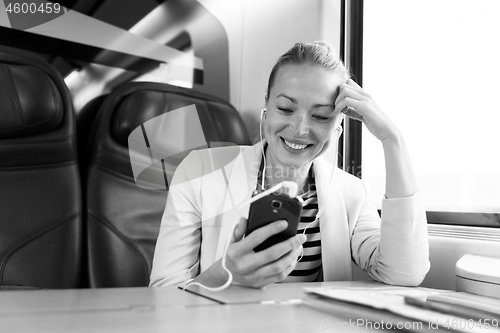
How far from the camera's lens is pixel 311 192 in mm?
1217

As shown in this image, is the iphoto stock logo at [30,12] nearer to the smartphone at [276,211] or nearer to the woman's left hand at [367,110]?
the woman's left hand at [367,110]

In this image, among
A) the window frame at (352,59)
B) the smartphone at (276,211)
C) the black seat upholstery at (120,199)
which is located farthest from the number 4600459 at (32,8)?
the smartphone at (276,211)

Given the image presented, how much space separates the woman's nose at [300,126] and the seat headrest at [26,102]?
2.17 ft

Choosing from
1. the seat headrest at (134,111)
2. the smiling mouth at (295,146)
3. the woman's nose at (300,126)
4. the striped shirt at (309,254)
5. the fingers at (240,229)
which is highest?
the seat headrest at (134,111)

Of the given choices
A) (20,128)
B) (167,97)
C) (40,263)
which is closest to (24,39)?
(20,128)

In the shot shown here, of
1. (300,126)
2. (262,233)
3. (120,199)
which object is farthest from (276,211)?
(120,199)

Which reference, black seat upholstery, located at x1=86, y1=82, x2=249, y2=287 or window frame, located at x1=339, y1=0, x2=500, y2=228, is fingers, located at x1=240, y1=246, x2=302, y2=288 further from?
window frame, located at x1=339, y1=0, x2=500, y2=228

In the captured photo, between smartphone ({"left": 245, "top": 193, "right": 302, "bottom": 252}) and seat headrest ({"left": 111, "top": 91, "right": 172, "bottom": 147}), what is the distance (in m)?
0.77

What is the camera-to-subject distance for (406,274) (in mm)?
979

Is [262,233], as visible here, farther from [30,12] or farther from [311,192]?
[30,12]

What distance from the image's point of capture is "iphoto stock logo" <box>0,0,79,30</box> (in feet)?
4.68

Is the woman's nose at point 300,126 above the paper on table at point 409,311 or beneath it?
above

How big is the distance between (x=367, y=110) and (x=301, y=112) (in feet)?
0.50

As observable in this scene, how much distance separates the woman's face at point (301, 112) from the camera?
1091 mm
